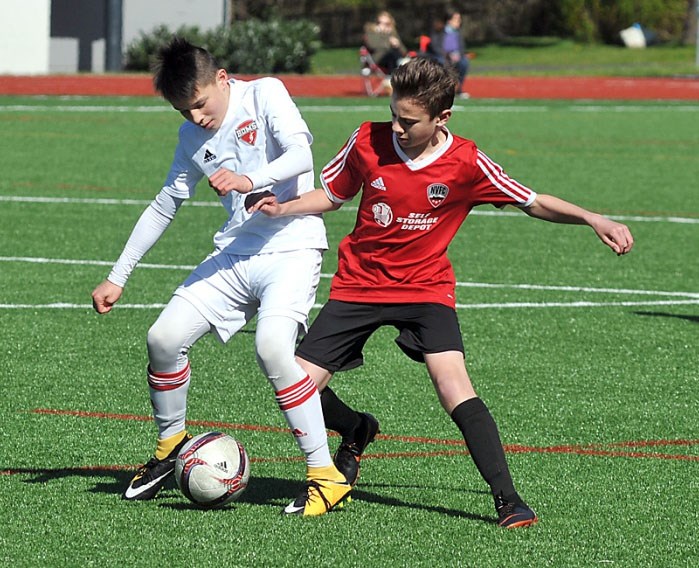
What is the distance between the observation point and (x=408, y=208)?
5191 mm

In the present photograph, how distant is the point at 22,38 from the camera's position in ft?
111

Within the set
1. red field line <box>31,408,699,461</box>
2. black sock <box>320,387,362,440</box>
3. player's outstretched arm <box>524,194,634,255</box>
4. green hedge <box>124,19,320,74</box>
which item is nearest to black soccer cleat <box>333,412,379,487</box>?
black sock <box>320,387,362,440</box>

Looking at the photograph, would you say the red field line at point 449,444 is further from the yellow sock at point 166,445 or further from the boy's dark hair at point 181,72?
the boy's dark hair at point 181,72

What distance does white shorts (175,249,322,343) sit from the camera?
530 cm

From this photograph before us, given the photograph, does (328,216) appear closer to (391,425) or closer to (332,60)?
(391,425)

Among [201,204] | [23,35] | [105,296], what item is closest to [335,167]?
[105,296]

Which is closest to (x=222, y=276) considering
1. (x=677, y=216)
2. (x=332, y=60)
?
(x=677, y=216)

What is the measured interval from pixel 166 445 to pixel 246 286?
2.29ft

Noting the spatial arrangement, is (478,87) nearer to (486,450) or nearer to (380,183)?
(380,183)

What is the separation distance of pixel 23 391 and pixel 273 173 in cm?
263

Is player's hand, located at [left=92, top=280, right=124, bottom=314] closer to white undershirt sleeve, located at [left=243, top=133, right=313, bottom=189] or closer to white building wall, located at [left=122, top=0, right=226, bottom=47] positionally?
white undershirt sleeve, located at [left=243, top=133, right=313, bottom=189]

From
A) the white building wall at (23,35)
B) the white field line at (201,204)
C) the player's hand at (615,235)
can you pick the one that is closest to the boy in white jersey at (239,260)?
the player's hand at (615,235)

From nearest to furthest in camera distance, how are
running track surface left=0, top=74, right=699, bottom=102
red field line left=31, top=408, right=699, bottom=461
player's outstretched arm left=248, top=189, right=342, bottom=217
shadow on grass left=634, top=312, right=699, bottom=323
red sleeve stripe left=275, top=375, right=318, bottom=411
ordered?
red sleeve stripe left=275, top=375, right=318, bottom=411, player's outstretched arm left=248, top=189, right=342, bottom=217, red field line left=31, top=408, right=699, bottom=461, shadow on grass left=634, top=312, right=699, bottom=323, running track surface left=0, top=74, right=699, bottom=102

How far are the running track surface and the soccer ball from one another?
85.0ft
